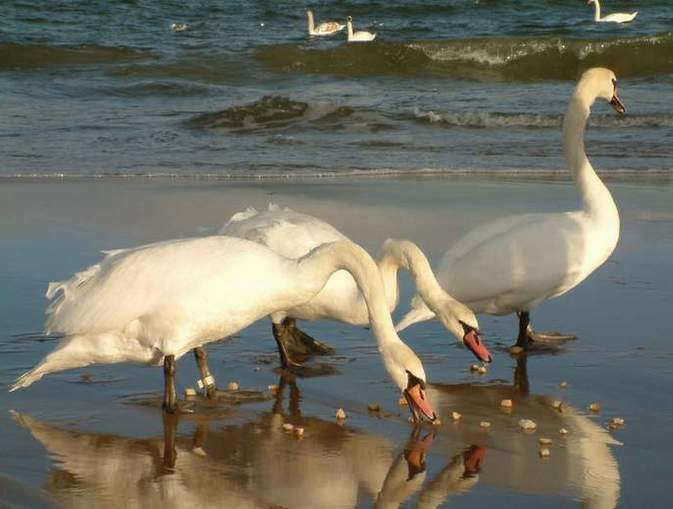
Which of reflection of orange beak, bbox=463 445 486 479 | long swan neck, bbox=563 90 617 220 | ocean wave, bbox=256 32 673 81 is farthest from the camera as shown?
ocean wave, bbox=256 32 673 81

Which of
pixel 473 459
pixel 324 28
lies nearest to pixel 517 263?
pixel 473 459

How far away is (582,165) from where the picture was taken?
839 cm

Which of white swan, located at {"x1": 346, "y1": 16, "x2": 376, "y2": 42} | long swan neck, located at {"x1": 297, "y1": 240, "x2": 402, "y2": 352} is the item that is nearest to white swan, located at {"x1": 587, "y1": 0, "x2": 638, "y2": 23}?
white swan, located at {"x1": 346, "y1": 16, "x2": 376, "y2": 42}

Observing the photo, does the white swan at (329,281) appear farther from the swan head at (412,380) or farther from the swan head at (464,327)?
the swan head at (412,380)

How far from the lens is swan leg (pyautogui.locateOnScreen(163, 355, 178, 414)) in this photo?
6.25m

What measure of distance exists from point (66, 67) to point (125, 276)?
17580mm

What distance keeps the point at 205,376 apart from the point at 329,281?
0.91m

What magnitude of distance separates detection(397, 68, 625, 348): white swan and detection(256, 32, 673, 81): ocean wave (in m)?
15.3

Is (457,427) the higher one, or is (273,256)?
(273,256)

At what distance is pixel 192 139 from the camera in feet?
51.0

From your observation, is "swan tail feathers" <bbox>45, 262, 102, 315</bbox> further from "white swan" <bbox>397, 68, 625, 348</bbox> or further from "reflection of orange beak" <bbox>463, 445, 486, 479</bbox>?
"reflection of orange beak" <bbox>463, 445, 486, 479</bbox>

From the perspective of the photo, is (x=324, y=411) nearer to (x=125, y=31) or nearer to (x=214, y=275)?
(x=214, y=275)

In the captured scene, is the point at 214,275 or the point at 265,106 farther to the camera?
the point at 265,106

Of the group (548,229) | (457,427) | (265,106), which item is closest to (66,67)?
(265,106)
